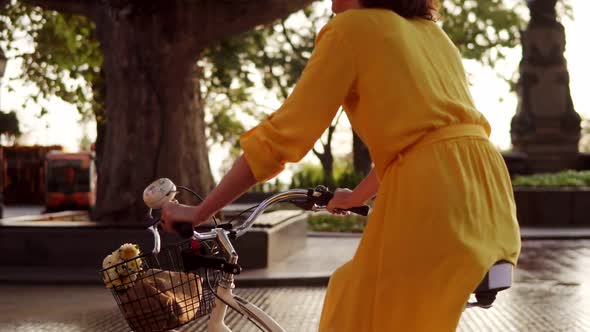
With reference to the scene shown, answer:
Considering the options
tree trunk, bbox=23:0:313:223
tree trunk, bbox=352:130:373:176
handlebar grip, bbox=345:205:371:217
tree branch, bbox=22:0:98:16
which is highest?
handlebar grip, bbox=345:205:371:217

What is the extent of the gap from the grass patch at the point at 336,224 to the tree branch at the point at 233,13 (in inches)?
291

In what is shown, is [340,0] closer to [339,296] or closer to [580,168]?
[339,296]

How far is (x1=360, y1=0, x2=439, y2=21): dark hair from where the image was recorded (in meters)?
2.40

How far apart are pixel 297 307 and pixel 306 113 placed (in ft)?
23.1

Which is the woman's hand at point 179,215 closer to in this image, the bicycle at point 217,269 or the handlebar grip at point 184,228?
the handlebar grip at point 184,228

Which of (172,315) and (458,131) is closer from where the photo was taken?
(458,131)

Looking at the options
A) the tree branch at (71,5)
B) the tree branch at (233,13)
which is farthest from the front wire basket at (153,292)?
the tree branch at (71,5)

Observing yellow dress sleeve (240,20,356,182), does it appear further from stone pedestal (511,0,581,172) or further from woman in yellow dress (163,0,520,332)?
stone pedestal (511,0,581,172)

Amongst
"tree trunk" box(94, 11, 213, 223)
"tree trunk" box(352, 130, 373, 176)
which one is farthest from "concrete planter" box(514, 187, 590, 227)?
"tree trunk" box(352, 130, 373, 176)

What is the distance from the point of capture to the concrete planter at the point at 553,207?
20.2 meters

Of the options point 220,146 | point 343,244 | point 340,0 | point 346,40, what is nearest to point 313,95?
point 346,40

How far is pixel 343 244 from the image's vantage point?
1661 centimetres

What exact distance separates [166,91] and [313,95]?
1115cm

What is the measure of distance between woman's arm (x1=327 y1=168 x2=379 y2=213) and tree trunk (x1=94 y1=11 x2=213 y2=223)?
1024 centimetres
